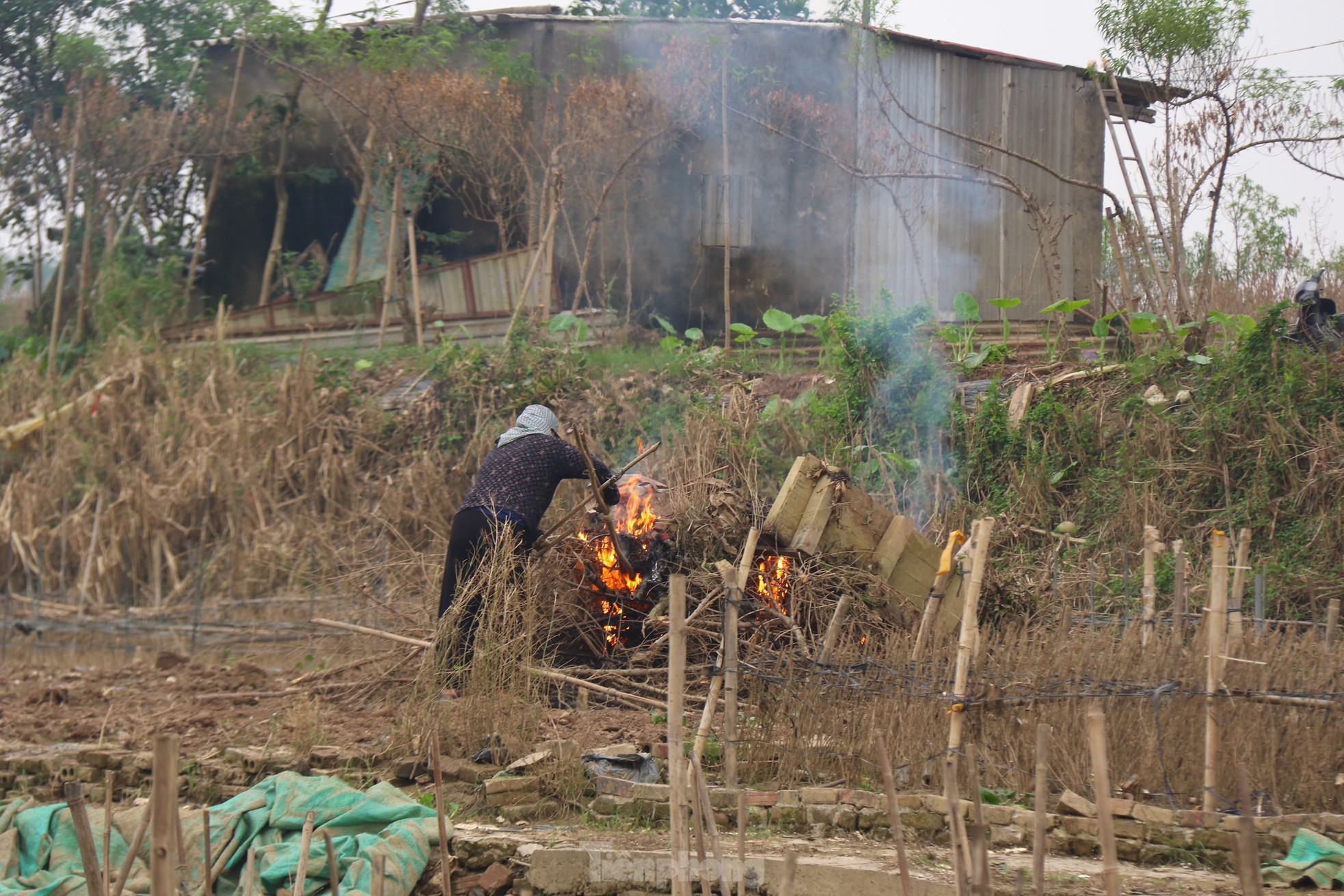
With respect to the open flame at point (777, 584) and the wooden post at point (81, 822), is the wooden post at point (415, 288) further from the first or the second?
the wooden post at point (81, 822)

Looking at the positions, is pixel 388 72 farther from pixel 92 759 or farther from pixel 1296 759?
pixel 1296 759

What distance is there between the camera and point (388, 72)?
13.8 metres

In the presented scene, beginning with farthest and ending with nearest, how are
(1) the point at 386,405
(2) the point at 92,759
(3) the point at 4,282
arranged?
(3) the point at 4,282 → (1) the point at 386,405 → (2) the point at 92,759

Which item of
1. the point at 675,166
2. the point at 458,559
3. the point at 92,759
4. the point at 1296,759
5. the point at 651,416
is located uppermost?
the point at 675,166

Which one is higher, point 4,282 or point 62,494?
point 4,282

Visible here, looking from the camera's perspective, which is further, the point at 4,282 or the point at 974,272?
the point at 4,282

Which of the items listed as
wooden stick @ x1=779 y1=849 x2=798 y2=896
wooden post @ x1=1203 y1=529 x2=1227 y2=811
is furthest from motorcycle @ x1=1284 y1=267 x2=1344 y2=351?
wooden stick @ x1=779 y1=849 x2=798 y2=896

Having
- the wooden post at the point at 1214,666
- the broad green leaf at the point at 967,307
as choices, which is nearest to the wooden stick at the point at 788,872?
the wooden post at the point at 1214,666

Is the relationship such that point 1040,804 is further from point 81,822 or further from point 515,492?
point 515,492

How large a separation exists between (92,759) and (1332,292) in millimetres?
10834

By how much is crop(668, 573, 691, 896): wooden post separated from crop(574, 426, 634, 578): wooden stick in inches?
100

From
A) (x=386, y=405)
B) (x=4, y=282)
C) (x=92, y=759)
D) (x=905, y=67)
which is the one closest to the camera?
(x=92, y=759)

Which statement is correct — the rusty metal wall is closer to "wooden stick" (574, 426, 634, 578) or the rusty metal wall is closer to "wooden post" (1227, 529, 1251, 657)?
"wooden stick" (574, 426, 634, 578)

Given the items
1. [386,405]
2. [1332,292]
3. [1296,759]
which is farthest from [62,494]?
[1332,292]
